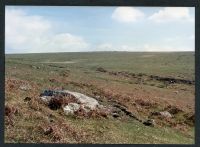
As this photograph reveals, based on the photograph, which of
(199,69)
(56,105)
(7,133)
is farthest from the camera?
(56,105)

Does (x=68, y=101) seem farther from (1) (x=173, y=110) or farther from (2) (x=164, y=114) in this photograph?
(1) (x=173, y=110)

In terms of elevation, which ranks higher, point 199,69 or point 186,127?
point 199,69

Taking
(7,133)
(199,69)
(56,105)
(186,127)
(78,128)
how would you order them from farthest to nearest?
(186,127), (56,105), (78,128), (7,133), (199,69)

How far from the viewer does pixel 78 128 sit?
70.6 ft

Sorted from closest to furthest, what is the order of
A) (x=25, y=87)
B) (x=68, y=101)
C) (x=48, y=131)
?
1. (x=48, y=131)
2. (x=68, y=101)
3. (x=25, y=87)

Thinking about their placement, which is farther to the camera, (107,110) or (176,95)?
(176,95)

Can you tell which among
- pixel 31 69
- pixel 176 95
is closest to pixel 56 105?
pixel 31 69

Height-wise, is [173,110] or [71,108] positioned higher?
[71,108]

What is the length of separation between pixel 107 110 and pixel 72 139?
13.5 feet

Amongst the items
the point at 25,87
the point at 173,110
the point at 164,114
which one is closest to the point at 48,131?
the point at 25,87

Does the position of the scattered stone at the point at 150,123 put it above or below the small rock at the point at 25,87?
below

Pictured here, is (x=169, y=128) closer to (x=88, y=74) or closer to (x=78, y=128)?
(x=78, y=128)

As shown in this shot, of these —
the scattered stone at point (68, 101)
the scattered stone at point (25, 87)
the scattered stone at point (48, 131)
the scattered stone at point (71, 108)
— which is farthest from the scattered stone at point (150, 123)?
the scattered stone at point (25, 87)

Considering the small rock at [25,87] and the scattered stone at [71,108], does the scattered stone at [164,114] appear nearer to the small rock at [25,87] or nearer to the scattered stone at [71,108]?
the scattered stone at [71,108]
